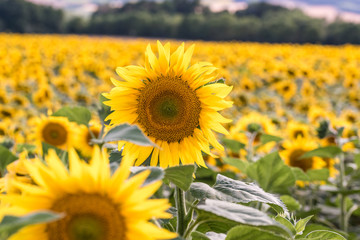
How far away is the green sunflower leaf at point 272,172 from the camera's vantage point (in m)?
1.51

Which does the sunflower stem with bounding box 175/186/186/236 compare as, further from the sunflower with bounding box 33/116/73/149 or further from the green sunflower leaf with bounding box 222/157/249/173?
the sunflower with bounding box 33/116/73/149

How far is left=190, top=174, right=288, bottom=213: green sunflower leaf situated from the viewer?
2.67ft

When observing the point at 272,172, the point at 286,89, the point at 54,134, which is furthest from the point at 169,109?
the point at 286,89

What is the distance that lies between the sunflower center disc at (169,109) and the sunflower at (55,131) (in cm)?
125

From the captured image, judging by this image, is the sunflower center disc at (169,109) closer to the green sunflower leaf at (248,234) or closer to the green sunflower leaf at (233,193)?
the green sunflower leaf at (233,193)

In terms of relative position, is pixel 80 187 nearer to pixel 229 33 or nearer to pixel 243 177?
pixel 243 177

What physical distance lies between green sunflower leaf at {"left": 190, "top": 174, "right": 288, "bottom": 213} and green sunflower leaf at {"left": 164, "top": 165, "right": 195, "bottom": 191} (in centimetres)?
5

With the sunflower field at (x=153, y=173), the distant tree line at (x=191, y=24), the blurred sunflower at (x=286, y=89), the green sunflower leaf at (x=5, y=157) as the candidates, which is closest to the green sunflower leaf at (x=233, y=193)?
the sunflower field at (x=153, y=173)

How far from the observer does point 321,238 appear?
92cm

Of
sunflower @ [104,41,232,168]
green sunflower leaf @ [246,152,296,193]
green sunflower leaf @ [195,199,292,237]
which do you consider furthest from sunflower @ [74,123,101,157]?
green sunflower leaf @ [195,199,292,237]

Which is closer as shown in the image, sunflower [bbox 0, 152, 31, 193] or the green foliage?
the green foliage

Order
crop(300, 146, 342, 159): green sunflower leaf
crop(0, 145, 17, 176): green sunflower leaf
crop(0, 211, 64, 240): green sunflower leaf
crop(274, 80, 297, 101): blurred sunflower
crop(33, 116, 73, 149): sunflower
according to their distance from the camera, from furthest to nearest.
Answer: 1. crop(274, 80, 297, 101): blurred sunflower
2. crop(33, 116, 73, 149): sunflower
3. crop(300, 146, 342, 159): green sunflower leaf
4. crop(0, 145, 17, 176): green sunflower leaf
5. crop(0, 211, 64, 240): green sunflower leaf

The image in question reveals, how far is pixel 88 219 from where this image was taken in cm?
59

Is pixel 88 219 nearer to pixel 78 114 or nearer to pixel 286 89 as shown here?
pixel 78 114
